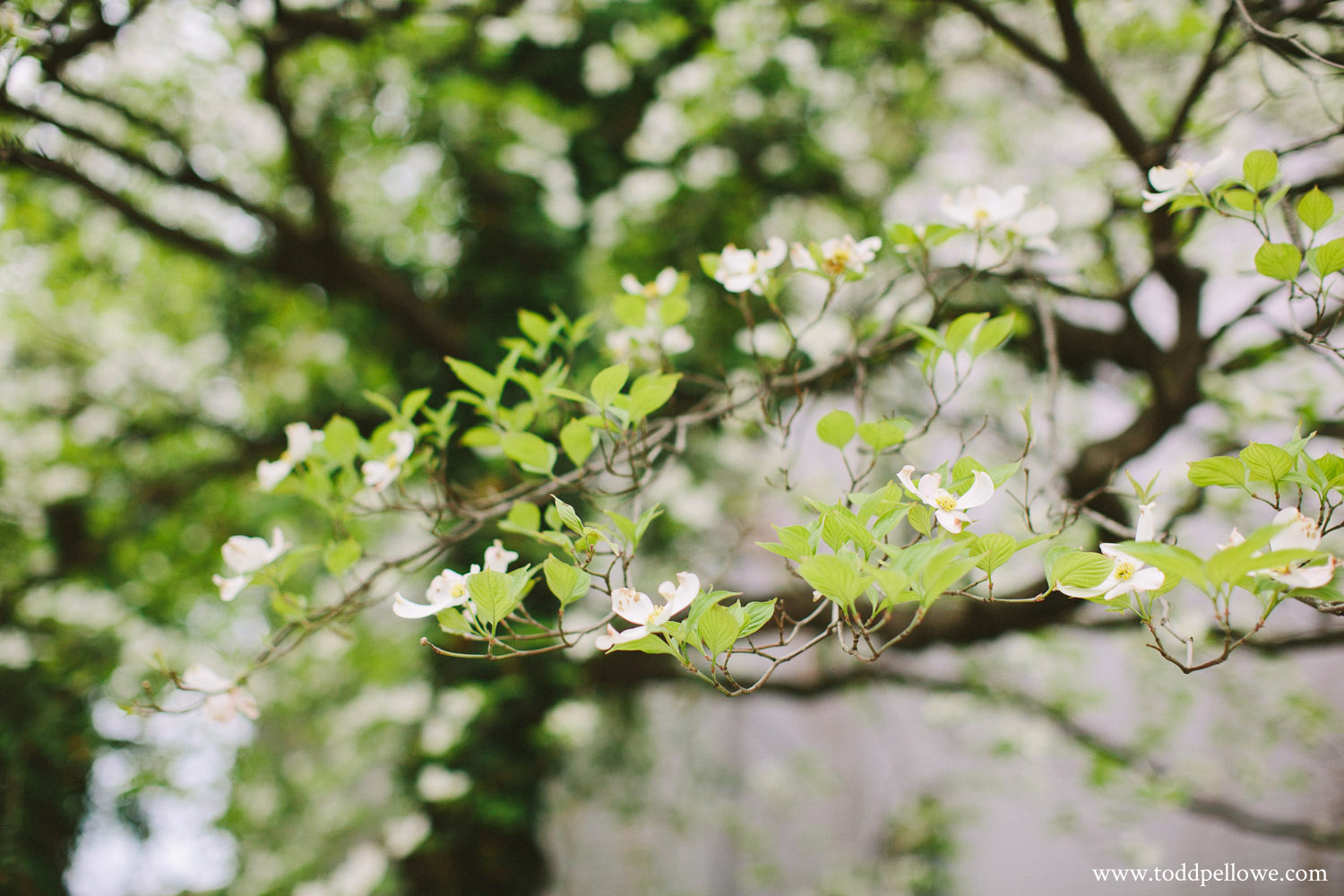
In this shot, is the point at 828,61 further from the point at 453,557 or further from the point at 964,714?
the point at 964,714

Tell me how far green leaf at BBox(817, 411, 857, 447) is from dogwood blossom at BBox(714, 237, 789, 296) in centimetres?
23

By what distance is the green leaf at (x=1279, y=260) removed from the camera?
0.80 m

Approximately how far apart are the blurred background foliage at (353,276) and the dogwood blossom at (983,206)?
1.31 m

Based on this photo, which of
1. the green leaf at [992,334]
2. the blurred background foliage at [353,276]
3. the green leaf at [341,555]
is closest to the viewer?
the green leaf at [992,334]

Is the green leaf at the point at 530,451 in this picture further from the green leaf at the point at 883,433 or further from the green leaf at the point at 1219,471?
the green leaf at the point at 1219,471

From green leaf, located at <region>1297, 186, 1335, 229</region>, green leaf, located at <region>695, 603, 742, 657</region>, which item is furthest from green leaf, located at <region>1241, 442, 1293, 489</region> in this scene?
green leaf, located at <region>695, 603, 742, 657</region>

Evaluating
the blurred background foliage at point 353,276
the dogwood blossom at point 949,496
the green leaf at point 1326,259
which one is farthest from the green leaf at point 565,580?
the blurred background foliage at point 353,276

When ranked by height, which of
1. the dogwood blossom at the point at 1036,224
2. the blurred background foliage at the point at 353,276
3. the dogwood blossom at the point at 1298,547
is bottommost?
the blurred background foliage at the point at 353,276

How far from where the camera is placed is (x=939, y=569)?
0.59 metres

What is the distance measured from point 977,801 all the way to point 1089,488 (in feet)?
12.6

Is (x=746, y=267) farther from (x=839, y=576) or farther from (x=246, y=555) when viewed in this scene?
(x=246, y=555)

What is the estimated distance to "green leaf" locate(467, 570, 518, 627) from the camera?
0.71 metres

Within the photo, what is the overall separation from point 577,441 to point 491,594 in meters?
0.26

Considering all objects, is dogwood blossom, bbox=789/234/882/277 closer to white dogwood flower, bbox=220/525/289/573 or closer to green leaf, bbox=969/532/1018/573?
green leaf, bbox=969/532/1018/573
